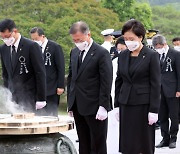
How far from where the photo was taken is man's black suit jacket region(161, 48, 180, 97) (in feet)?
33.3

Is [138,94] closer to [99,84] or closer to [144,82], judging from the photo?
[144,82]

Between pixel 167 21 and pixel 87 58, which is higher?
pixel 87 58

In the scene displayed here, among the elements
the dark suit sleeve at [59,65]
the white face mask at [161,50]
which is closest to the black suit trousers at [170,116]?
the white face mask at [161,50]

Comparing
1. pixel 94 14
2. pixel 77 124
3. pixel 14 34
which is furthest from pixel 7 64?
pixel 94 14

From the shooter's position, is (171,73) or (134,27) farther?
(171,73)

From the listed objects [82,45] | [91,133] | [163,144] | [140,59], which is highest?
[82,45]

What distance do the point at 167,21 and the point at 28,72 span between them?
98.8ft

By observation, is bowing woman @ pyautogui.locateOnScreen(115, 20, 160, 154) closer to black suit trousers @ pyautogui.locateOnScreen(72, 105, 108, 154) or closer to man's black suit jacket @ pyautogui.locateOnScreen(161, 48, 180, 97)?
black suit trousers @ pyautogui.locateOnScreen(72, 105, 108, 154)

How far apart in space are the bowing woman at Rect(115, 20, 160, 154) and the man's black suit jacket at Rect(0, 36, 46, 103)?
3.82 feet

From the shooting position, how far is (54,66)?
31.6ft

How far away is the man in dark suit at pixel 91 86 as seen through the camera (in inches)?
267

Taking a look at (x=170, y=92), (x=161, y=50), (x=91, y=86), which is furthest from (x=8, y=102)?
(x=170, y=92)

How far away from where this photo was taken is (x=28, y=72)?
7414 mm

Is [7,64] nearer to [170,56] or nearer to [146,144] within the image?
[146,144]
